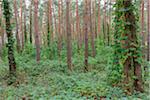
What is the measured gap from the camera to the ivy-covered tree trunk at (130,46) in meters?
7.59

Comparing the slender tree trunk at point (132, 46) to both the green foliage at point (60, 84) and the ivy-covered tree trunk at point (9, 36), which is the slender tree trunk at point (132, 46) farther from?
the ivy-covered tree trunk at point (9, 36)

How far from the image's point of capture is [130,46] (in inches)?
302

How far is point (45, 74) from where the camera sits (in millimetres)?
13102

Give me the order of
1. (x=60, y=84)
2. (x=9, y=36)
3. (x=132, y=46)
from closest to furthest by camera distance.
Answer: (x=132, y=46) < (x=60, y=84) < (x=9, y=36)

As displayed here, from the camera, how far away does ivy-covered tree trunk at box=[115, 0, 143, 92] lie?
7.59 metres

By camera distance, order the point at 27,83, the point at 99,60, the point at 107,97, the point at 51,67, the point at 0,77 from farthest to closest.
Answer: the point at 99,60 < the point at 51,67 < the point at 0,77 < the point at 27,83 < the point at 107,97

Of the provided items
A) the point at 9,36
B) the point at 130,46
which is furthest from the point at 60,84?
the point at 130,46

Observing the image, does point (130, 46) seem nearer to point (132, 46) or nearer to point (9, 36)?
point (132, 46)

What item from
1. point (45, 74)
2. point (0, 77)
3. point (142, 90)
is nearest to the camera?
point (142, 90)

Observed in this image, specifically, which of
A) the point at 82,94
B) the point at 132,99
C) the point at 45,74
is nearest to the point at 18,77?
the point at 45,74

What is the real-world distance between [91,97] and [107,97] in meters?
0.47

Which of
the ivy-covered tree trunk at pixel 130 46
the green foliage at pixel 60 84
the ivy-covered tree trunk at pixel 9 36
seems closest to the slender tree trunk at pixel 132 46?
the ivy-covered tree trunk at pixel 130 46

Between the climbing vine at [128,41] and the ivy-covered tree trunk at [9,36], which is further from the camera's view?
the ivy-covered tree trunk at [9,36]

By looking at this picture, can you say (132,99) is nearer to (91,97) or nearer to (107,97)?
(107,97)
